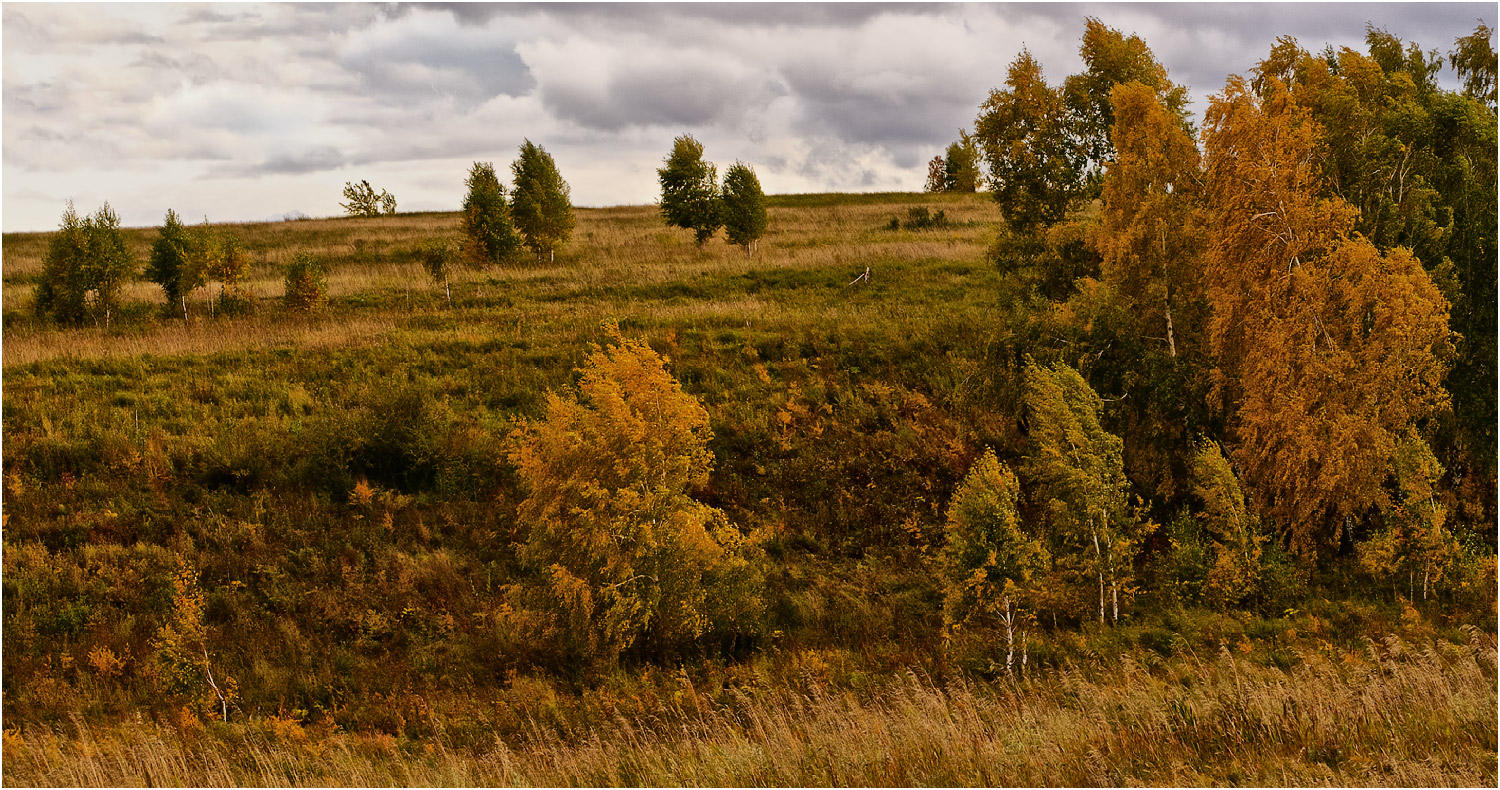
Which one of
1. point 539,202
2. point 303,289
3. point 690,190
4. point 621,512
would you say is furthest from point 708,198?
point 621,512

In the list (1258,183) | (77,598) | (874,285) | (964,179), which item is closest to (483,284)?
(874,285)

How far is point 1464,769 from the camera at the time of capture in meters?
6.84

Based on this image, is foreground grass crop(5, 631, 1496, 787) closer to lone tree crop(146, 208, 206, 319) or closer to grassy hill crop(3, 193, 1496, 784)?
grassy hill crop(3, 193, 1496, 784)

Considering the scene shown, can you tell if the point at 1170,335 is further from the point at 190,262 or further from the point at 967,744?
the point at 190,262

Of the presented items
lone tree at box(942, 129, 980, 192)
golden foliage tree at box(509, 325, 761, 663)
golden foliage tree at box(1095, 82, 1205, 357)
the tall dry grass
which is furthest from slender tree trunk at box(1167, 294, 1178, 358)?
lone tree at box(942, 129, 980, 192)

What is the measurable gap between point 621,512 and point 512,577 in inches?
209

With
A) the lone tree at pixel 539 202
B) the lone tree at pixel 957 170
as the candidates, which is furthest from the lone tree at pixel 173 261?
the lone tree at pixel 957 170

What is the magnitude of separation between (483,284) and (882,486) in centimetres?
2243

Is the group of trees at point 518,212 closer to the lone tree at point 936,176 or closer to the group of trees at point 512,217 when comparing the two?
the group of trees at point 512,217

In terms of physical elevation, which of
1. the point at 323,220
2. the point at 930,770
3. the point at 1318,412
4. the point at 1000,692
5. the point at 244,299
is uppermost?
the point at 323,220

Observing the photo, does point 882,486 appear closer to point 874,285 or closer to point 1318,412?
point 1318,412

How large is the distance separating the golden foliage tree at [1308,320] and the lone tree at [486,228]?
97.2 feet

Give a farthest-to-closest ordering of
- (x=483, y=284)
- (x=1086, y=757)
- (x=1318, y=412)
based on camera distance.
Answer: (x=483, y=284) → (x=1318, y=412) → (x=1086, y=757)

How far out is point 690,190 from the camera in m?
42.4
